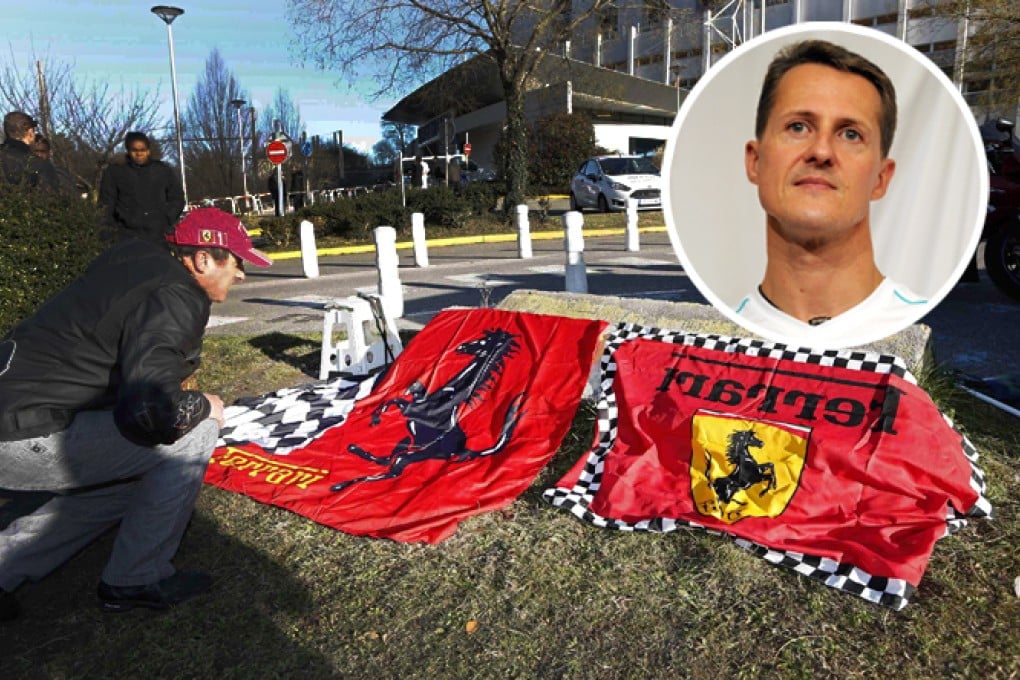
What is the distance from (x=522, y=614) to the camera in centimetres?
287

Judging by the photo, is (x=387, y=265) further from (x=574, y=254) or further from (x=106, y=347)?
(x=106, y=347)

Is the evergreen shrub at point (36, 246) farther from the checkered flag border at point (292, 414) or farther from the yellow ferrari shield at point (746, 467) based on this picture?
the yellow ferrari shield at point (746, 467)

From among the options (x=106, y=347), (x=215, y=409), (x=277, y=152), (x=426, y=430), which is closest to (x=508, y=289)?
(x=426, y=430)

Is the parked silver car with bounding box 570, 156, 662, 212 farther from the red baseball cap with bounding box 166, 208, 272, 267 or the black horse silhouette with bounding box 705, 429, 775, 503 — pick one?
the red baseball cap with bounding box 166, 208, 272, 267

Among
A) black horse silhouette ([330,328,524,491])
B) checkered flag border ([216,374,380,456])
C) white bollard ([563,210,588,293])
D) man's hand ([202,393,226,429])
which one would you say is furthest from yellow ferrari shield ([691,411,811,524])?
white bollard ([563,210,588,293])

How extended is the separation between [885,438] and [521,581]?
157 cm

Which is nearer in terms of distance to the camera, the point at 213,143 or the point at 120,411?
the point at 120,411

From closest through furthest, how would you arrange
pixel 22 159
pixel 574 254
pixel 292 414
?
pixel 292 414
pixel 22 159
pixel 574 254

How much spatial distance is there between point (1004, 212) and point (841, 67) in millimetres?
6491

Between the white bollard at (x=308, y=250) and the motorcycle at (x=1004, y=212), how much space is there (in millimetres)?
9769

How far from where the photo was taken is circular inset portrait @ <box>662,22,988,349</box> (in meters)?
1.92

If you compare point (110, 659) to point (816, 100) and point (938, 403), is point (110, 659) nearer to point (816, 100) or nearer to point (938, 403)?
point (816, 100)

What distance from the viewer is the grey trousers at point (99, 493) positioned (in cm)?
296

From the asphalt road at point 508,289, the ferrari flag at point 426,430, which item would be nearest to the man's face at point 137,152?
the asphalt road at point 508,289
